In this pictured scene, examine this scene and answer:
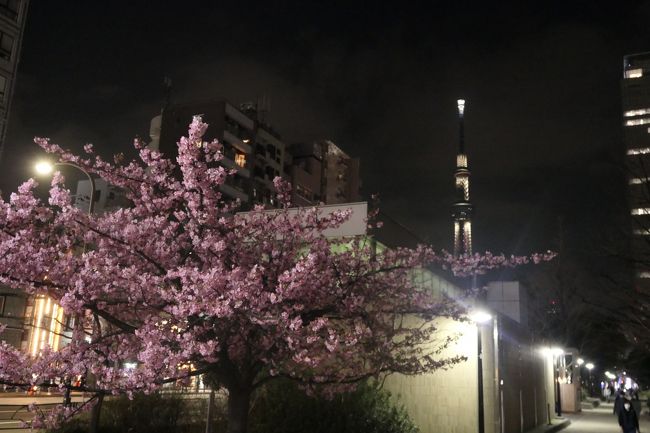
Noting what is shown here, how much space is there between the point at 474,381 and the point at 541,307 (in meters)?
33.3

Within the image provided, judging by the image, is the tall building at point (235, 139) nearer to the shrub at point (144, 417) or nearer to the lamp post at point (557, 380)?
the lamp post at point (557, 380)

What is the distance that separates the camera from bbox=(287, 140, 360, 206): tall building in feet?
258

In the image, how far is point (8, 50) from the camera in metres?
38.6

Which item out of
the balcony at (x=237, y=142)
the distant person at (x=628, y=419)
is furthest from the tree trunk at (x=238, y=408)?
the balcony at (x=237, y=142)

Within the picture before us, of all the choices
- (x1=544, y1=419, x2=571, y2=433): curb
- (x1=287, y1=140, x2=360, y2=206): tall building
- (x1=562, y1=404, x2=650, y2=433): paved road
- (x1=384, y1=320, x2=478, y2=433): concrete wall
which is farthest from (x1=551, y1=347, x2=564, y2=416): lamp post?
(x1=287, y1=140, x2=360, y2=206): tall building

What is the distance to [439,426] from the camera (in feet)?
58.5

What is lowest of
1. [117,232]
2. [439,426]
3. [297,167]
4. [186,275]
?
[439,426]

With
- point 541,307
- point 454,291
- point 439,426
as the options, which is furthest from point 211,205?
point 541,307

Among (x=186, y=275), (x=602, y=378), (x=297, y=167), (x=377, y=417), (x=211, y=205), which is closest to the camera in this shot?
(x=186, y=275)

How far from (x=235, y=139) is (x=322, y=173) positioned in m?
21.8

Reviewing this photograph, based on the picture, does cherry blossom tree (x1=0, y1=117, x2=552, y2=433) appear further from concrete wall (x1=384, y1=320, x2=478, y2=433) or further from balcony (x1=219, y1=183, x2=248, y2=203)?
balcony (x1=219, y1=183, x2=248, y2=203)

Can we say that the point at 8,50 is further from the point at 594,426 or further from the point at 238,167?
the point at 594,426

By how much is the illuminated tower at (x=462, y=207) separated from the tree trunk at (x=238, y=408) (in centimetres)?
7050

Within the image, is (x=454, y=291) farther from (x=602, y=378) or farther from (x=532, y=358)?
(x=602, y=378)
